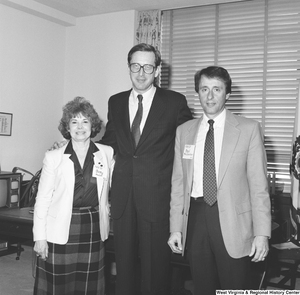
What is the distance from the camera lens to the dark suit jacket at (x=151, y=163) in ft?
→ 7.41

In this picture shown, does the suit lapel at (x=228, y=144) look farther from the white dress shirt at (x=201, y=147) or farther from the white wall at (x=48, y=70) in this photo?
the white wall at (x=48, y=70)

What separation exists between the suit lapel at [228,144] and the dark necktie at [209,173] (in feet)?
0.14

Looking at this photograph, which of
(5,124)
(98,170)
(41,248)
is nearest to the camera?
(41,248)

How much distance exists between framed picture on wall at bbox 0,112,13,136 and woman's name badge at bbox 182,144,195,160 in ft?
11.4

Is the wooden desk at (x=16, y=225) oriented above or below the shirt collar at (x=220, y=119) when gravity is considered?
below

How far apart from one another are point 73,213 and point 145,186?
44 cm

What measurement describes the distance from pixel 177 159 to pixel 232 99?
322cm

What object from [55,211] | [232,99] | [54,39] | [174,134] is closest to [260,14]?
[232,99]

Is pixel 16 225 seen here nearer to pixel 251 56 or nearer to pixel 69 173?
pixel 69 173

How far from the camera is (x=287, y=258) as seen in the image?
11.1ft

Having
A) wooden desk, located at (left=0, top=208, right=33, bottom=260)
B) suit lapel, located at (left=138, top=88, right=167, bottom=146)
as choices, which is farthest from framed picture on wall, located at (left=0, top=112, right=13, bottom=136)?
suit lapel, located at (left=138, top=88, right=167, bottom=146)

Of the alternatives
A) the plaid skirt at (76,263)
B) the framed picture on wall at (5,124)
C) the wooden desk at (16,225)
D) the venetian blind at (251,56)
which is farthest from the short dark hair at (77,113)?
the venetian blind at (251,56)

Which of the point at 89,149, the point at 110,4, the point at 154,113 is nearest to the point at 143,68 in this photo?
the point at 154,113

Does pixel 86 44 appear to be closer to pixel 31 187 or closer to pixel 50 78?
pixel 50 78
